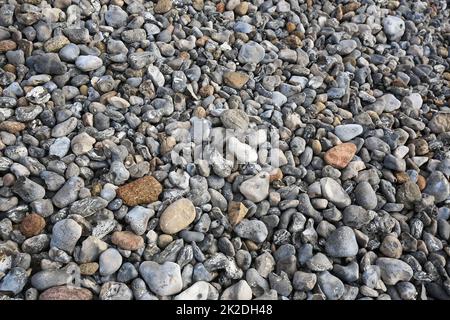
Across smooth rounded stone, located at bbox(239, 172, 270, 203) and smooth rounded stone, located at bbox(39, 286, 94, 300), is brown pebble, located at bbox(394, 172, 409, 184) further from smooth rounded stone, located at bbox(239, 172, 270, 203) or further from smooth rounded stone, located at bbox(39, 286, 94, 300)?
smooth rounded stone, located at bbox(39, 286, 94, 300)

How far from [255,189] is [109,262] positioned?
535 mm

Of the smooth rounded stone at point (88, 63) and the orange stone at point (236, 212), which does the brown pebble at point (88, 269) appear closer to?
the orange stone at point (236, 212)

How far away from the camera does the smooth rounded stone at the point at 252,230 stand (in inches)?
55.9

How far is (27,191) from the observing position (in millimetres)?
1389

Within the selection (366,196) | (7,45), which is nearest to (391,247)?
(366,196)

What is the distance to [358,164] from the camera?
163 cm

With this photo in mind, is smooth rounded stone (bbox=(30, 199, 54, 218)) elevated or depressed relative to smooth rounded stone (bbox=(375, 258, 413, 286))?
depressed

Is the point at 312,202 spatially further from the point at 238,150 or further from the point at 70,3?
the point at 70,3

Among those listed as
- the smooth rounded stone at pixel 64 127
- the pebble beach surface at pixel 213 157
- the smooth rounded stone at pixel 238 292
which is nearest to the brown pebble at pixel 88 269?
the pebble beach surface at pixel 213 157

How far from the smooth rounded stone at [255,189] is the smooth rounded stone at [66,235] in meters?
0.55

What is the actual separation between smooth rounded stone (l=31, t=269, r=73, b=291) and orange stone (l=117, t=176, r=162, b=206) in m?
0.29

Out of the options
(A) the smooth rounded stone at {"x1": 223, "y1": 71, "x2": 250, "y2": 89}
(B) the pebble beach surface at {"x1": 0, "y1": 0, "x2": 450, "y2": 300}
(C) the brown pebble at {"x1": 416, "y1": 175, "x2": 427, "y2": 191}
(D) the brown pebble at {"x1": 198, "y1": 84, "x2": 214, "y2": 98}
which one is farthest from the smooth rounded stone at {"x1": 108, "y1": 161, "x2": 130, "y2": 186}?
(C) the brown pebble at {"x1": 416, "y1": 175, "x2": 427, "y2": 191}

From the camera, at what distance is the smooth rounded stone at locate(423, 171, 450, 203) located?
5.29 feet
